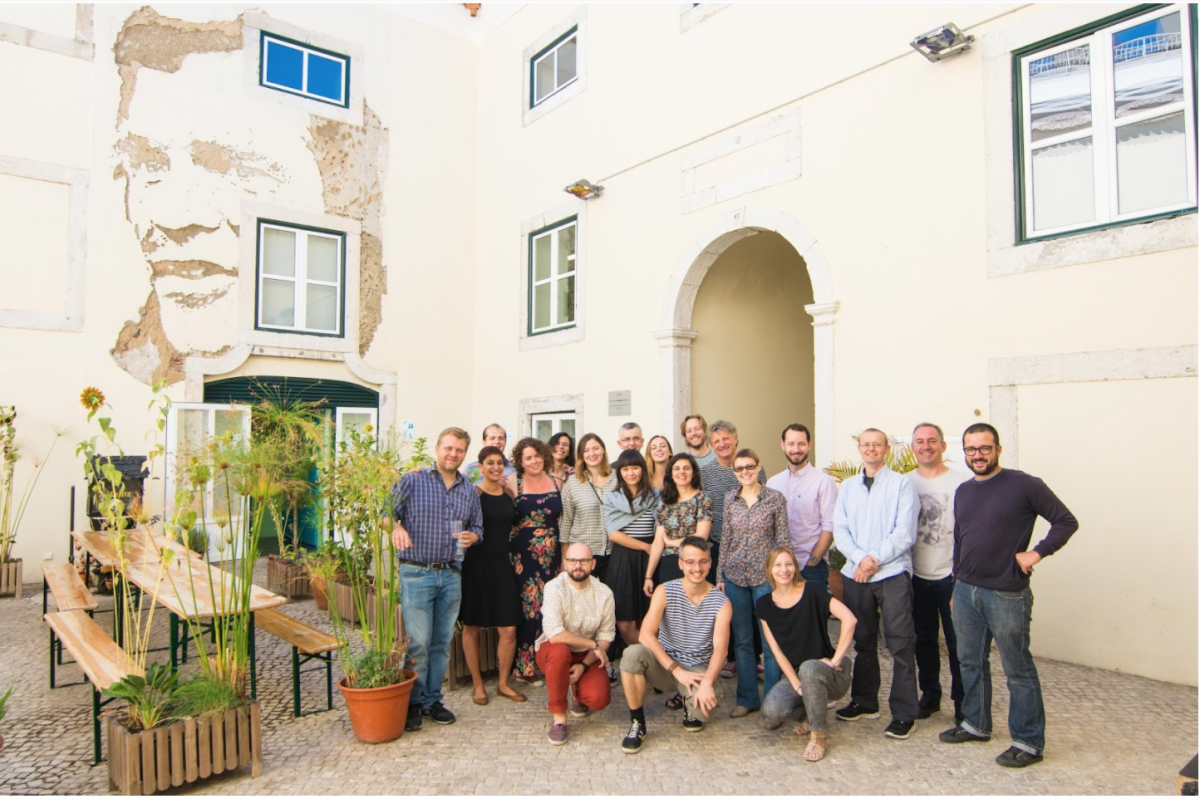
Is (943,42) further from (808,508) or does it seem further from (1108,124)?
(808,508)

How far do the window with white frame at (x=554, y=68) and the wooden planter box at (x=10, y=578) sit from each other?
7680 millimetres

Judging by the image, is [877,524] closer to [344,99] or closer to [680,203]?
[680,203]

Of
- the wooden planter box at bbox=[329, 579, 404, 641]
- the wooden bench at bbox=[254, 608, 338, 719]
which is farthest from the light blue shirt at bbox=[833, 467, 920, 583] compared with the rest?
the wooden planter box at bbox=[329, 579, 404, 641]

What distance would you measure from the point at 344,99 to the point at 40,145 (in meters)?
3.47

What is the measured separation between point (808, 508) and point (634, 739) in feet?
5.66

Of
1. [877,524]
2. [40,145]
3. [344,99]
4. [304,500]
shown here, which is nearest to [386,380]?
[304,500]

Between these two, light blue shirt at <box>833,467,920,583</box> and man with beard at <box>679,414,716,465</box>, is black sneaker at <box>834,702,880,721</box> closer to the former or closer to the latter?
light blue shirt at <box>833,467,920,583</box>

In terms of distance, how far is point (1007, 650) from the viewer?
3811 mm

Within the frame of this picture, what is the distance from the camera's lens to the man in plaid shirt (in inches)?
176

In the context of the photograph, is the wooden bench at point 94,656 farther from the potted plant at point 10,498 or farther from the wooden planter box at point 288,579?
the potted plant at point 10,498

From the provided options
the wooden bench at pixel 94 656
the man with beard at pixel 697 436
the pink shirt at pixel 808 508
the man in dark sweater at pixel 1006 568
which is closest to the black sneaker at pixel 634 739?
the pink shirt at pixel 808 508

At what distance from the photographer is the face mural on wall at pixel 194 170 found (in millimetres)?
9219

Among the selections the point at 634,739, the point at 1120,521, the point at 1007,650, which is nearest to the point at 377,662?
the point at 634,739

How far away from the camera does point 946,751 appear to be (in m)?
4.01
